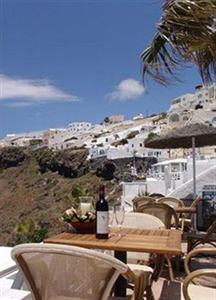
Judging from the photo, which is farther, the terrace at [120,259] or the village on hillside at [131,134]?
the village on hillside at [131,134]

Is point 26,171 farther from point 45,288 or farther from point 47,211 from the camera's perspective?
point 45,288

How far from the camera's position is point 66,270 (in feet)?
5.97

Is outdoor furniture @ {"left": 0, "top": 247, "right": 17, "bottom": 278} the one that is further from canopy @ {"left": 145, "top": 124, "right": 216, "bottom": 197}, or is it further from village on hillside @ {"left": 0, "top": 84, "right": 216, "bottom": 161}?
village on hillside @ {"left": 0, "top": 84, "right": 216, "bottom": 161}

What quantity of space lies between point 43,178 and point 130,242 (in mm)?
49484

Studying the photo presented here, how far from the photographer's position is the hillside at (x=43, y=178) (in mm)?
39156

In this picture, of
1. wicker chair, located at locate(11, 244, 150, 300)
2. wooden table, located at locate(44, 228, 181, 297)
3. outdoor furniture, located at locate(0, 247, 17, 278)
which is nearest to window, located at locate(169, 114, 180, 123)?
wooden table, located at locate(44, 228, 181, 297)

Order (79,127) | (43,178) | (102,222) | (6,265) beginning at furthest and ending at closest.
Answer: (79,127) < (43,178) < (102,222) < (6,265)

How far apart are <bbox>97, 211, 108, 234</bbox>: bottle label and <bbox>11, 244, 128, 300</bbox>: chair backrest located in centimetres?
85

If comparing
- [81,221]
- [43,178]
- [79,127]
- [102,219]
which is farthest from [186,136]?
[79,127]

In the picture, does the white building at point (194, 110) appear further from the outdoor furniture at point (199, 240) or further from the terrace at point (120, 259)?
the terrace at point (120, 259)

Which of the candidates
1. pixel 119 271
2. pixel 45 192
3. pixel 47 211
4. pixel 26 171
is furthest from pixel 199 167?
pixel 26 171

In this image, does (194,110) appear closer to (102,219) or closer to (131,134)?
(131,134)

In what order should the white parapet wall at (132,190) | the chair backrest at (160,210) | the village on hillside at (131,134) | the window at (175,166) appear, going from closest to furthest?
1. the chair backrest at (160,210)
2. the white parapet wall at (132,190)
3. the window at (175,166)
4. the village on hillside at (131,134)

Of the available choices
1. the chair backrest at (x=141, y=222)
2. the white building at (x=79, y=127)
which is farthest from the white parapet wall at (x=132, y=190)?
the white building at (x=79, y=127)
